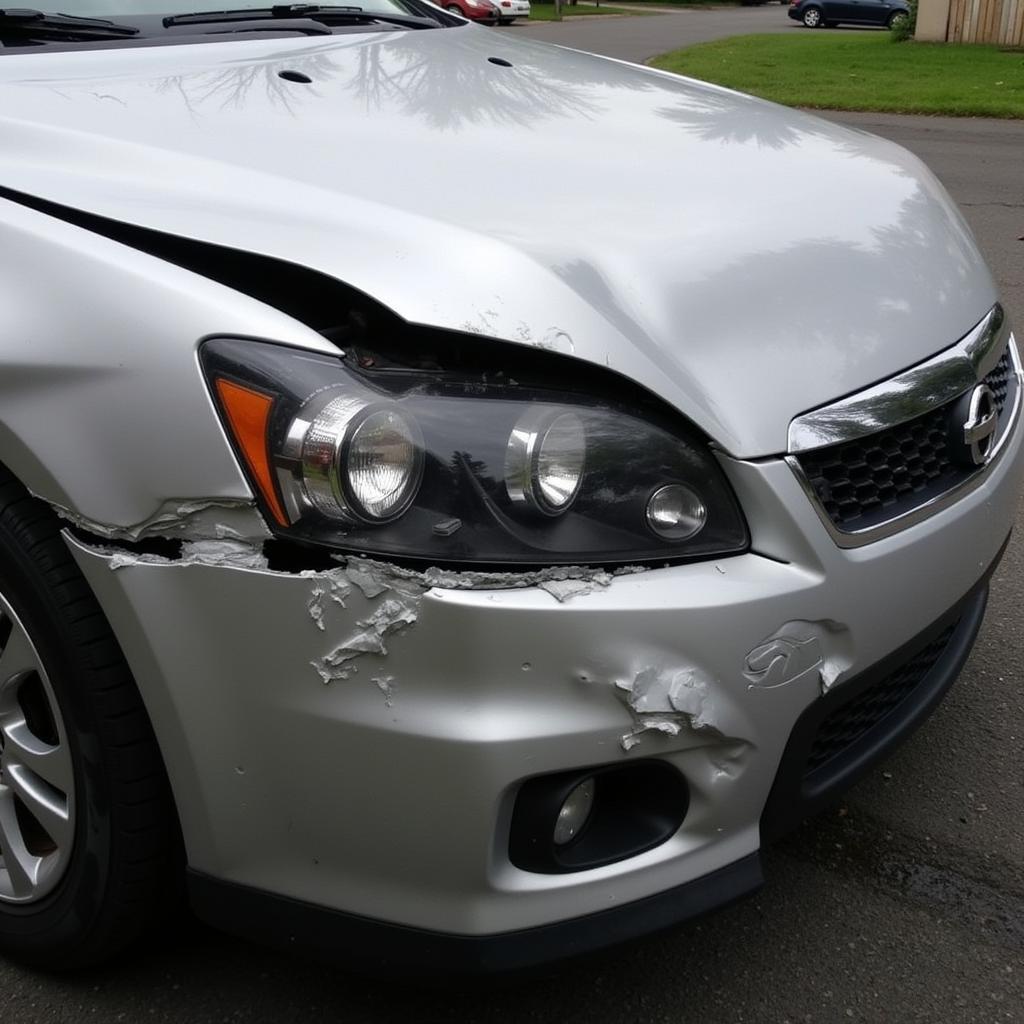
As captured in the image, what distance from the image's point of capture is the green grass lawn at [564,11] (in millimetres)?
35350

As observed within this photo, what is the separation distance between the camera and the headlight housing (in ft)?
4.83

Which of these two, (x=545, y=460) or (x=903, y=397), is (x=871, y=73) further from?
(x=545, y=460)

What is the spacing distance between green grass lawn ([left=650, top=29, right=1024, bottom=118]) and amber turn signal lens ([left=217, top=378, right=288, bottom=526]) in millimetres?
13206

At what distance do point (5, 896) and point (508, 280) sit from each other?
129cm

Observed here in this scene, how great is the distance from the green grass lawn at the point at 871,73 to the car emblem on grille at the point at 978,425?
12.3 m

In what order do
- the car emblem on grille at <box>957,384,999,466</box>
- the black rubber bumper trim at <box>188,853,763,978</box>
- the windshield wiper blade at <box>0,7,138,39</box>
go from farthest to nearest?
the windshield wiper blade at <box>0,7,138,39</box>
the car emblem on grille at <box>957,384,999,466</box>
the black rubber bumper trim at <box>188,853,763,978</box>

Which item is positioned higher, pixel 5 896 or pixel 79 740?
pixel 79 740

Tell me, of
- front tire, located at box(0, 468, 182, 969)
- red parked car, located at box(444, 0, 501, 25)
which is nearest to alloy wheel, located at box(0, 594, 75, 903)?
front tire, located at box(0, 468, 182, 969)

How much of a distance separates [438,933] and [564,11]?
4079 cm

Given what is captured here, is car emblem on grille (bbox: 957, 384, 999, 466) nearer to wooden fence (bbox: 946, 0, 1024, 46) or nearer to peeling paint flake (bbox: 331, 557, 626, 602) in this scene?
peeling paint flake (bbox: 331, 557, 626, 602)

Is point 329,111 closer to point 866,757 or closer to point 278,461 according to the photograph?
point 278,461

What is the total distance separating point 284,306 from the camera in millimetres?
1598

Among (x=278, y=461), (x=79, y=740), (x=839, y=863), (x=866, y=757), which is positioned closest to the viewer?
(x=278, y=461)

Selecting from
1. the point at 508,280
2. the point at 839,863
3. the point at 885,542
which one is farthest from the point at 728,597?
the point at 839,863
